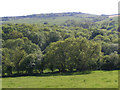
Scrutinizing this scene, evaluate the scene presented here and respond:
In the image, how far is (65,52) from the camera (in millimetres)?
72438

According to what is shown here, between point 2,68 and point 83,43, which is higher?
point 83,43

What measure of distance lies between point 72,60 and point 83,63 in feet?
15.7

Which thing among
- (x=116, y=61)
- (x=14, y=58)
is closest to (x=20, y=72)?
(x=14, y=58)

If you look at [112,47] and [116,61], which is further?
[112,47]

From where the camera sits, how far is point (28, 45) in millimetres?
100812

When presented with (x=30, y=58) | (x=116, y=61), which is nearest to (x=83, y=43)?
(x=116, y=61)

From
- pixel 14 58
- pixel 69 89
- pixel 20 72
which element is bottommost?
pixel 20 72

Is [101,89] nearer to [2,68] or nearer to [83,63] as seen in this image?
[83,63]

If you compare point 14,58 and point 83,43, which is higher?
point 83,43

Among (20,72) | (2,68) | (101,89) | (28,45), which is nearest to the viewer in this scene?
(101,89)

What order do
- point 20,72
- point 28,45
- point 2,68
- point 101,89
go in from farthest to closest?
point 28,45
point 20,72
point 2,68
point 101,89

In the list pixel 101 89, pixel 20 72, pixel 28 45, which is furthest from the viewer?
pixel 28 45

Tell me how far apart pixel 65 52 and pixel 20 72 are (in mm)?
21888

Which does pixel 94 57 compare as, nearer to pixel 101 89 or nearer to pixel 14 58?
pixel 14 58
